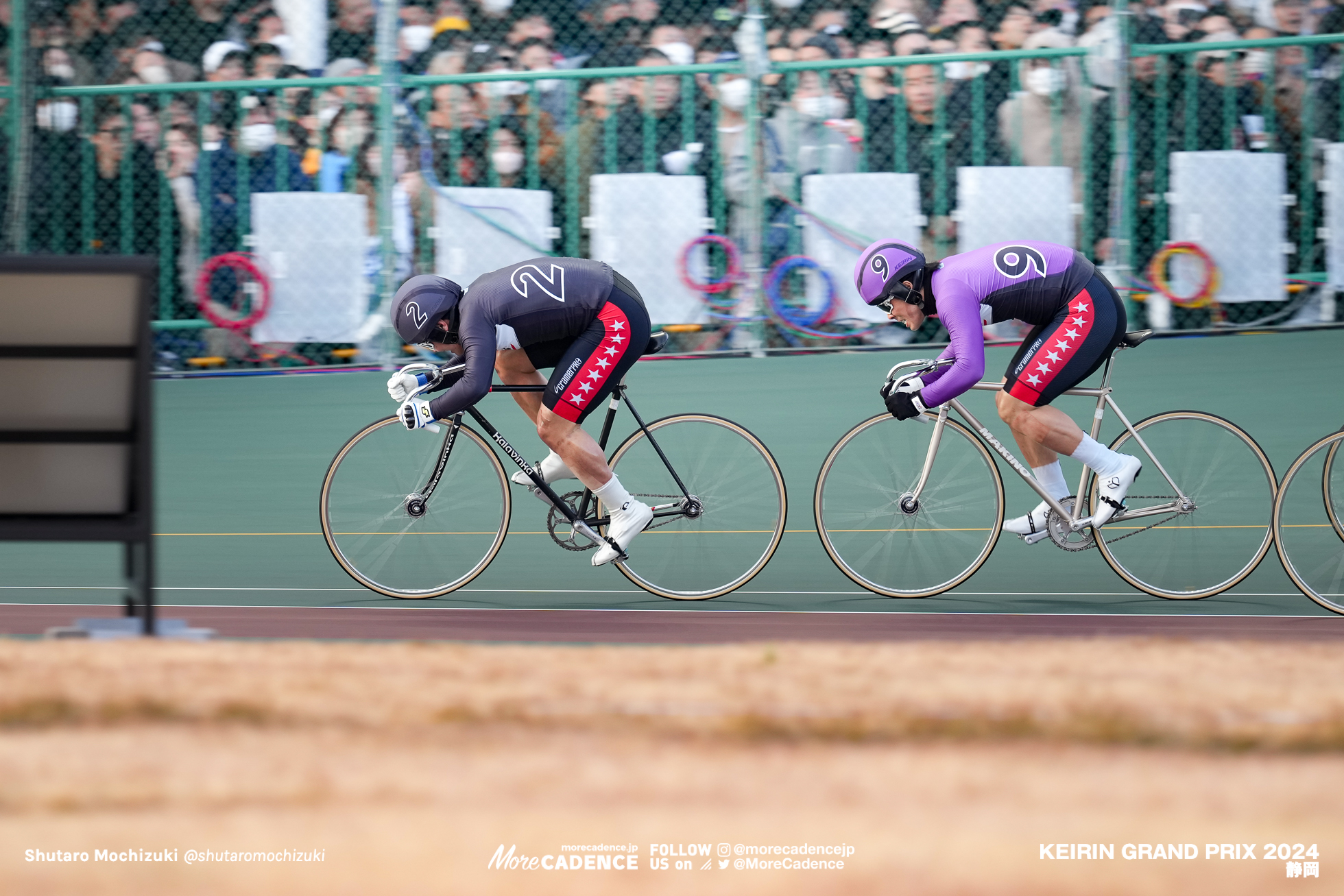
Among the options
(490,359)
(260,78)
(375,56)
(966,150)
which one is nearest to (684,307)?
(966,150)

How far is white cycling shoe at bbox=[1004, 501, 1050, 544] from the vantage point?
511 centimetres

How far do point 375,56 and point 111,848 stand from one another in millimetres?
8124

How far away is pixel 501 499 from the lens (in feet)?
17.1

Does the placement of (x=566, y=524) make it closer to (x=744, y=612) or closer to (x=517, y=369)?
(x=517, y=369)

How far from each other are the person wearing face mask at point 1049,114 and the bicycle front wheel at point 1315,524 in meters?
3.89

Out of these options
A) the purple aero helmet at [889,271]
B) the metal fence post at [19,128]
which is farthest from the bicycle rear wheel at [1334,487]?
the metal fence post at [19,128]

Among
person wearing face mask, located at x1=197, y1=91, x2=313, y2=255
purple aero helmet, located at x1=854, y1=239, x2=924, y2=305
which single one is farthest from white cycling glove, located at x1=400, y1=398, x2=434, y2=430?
person wearing face mask, located at x1=197, y1=91, x2=313, y2=255

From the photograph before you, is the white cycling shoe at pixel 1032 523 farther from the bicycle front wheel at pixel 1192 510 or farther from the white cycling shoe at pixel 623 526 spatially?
the white cycling shoe at pixel 623 526

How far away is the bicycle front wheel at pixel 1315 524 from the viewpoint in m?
4.90

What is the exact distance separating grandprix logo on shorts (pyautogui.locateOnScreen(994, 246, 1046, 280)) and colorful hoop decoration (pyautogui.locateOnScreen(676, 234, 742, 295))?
12.0 feet

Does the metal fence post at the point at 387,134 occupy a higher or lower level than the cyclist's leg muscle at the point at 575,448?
higher

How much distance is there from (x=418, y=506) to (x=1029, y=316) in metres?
2.32

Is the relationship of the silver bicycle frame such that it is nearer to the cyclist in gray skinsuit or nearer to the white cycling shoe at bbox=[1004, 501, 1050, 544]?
the white cycling shoe at bbox=[1004, 501, 1050, 544]

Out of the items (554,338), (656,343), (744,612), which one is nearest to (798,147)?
(656,343)
